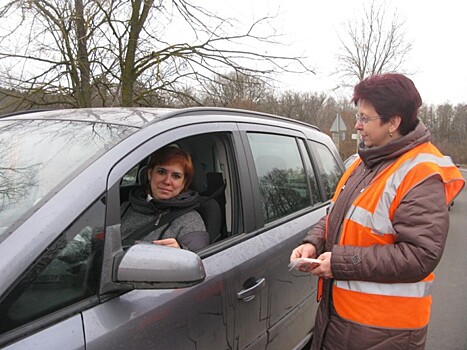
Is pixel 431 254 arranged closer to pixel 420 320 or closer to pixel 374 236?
pixel 374 236

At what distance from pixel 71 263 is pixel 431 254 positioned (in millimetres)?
1255

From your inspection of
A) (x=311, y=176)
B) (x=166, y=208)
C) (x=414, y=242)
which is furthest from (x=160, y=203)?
(x=311, y=176)

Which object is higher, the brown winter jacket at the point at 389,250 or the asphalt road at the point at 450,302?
the brown winter jacket at the point at 389,250

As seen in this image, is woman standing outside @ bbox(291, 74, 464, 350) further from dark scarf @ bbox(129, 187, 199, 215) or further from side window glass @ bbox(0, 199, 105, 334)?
side window glass @ bbox(0, 199, 105, 334)

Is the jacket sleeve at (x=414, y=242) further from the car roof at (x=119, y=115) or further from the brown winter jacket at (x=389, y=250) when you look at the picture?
the car roof at (x=119, y=115)

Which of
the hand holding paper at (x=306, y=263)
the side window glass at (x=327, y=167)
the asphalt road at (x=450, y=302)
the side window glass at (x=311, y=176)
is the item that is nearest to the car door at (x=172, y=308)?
the hand holding paper at (x=306, y=263)

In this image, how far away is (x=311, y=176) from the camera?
10.1 feet

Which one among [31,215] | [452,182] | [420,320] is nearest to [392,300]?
[420,320]

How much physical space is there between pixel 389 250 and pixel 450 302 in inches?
138

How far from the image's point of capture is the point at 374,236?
1.59m

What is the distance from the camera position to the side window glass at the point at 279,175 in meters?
2.33

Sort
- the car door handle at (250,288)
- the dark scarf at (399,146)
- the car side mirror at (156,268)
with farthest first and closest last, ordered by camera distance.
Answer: the car door handle at (250,288) → the dark scarf at (399,146) → the car side mirror at (156,268)

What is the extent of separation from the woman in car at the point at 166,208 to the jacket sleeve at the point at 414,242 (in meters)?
0.79

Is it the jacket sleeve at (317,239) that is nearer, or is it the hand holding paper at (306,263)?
the hand holding paper at (306,263)
